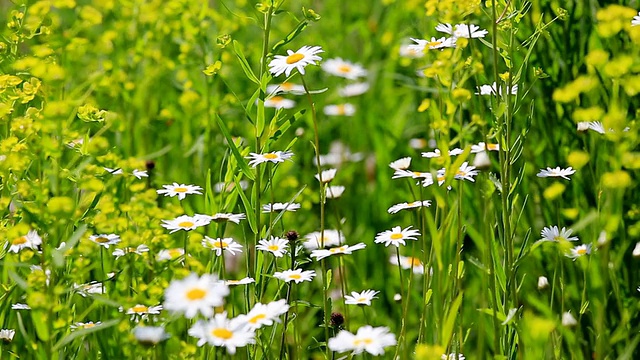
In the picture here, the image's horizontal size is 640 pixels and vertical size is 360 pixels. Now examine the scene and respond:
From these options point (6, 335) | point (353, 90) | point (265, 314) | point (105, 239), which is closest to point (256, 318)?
point (265, 314)

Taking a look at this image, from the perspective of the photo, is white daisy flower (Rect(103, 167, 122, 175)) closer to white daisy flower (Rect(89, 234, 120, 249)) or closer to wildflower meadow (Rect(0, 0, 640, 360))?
wildflower meadow (Rect(0, 0, 640, 360))

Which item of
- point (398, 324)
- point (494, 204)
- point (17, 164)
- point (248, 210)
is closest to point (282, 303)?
point (248, 210)

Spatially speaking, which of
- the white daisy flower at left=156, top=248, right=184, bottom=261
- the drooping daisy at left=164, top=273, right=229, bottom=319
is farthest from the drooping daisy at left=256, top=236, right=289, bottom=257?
the drooping daisy at left=164, top=273, right=229, bottom=319

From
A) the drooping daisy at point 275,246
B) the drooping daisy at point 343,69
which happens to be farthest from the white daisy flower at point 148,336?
the drooping daisy at point 343,69

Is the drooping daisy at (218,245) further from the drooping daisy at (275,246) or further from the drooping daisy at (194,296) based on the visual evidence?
the drooping daisy at (194,296)

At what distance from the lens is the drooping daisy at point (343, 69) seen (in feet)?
9.46

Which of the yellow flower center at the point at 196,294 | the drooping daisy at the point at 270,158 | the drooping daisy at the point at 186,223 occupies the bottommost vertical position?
the drooping daisy at the point at 186,223

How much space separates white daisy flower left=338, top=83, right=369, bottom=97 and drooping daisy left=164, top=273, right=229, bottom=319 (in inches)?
78.5

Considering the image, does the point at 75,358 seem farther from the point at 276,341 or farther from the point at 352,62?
the point at 352,62

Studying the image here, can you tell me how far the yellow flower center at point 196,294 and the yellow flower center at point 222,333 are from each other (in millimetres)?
114

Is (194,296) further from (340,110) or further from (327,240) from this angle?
(340,110)

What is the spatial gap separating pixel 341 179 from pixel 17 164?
4.89ft

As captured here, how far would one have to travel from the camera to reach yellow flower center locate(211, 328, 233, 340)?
1.14m

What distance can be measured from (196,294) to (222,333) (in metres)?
0.12
